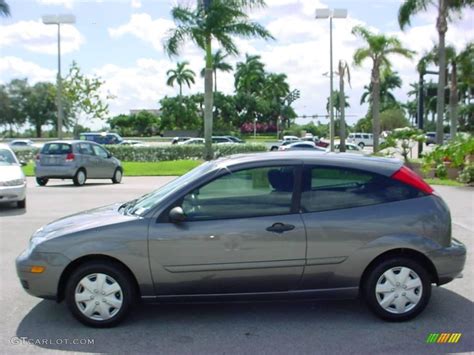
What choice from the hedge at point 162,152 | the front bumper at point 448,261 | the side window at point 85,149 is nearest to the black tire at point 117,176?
the side window at point 85,149

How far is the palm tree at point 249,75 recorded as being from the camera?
67.1 meters

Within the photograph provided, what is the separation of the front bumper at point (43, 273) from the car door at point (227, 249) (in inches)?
31.4

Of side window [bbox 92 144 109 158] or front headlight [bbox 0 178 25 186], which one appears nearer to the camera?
front headlight [bbox 0 178 25 186]

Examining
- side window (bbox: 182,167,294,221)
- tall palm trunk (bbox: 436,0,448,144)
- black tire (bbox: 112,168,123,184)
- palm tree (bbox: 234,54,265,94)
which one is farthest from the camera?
palm tree (bbox: 234,54,265,94)

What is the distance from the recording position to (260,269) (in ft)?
Result: 14.9

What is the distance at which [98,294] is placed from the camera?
454cm

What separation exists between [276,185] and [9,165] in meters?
8.87

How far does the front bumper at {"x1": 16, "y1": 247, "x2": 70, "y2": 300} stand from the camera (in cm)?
452

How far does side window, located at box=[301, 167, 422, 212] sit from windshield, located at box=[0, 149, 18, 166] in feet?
30.3

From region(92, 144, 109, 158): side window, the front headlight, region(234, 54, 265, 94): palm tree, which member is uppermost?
region(234, 54, 265, 94): palm tree

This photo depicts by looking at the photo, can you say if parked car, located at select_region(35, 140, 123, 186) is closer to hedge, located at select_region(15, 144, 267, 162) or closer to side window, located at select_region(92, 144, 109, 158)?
side window, located at select_region(92, 144, 109, 158)

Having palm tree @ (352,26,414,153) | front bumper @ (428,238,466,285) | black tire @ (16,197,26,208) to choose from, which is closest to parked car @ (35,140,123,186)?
black tire @ (16,197,26,208)

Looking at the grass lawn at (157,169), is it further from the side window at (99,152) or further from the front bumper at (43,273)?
the front bumper at (43,273)

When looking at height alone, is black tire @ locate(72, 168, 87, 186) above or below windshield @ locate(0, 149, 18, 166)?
below
